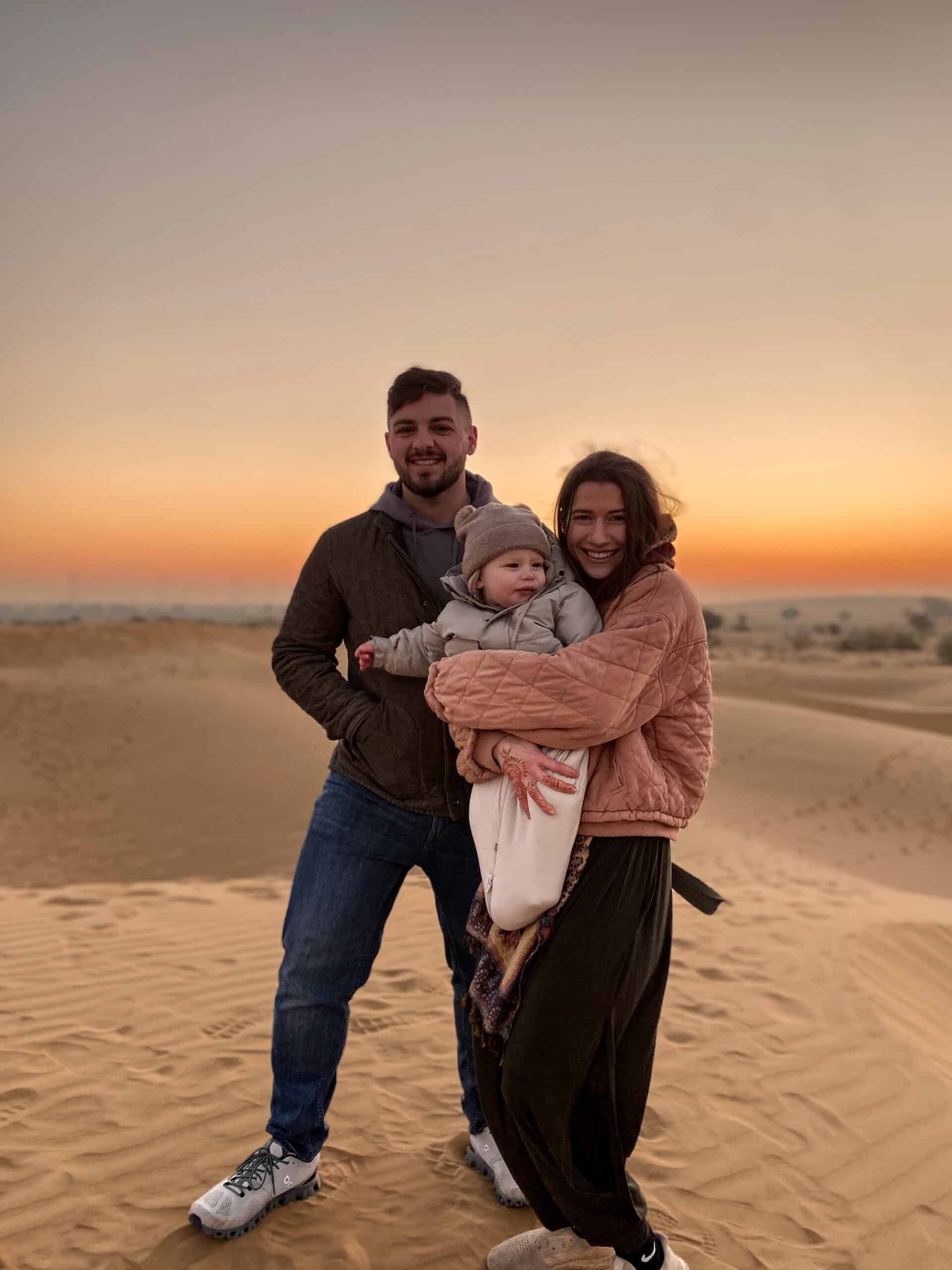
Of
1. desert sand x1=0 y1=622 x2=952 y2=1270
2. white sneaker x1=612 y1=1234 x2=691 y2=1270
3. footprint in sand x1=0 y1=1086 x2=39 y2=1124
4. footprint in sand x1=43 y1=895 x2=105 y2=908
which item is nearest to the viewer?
white sneaker x1=612 y1=1234 x2=691 y2=1270

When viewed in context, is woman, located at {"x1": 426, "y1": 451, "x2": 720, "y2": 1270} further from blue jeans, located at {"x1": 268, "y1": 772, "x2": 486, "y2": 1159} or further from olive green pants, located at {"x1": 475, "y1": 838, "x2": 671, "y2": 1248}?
blue jeans, located at {"x1": 268, "y1": 772, "x2": 486, "y2": 1159}

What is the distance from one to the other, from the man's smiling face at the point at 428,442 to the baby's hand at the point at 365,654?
571mm

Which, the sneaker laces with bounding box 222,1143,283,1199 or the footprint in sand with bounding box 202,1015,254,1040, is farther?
the footprint in sand with bounding box 202,1015,254,1040

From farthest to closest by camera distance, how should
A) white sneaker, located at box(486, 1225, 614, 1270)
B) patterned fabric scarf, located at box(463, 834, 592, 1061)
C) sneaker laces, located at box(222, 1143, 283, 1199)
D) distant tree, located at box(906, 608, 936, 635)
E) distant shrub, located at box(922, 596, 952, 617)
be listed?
distant shrub, located at box(922, 596, 952, 617) → distant tree, located at box(906, 608, 936, 635) → sneaker laces, located at box(222, 1143, 283, 1199) → white sneaker, located at box(486, 1225, 614, 1270) → patterned fabric scarf, located at box(463, 834, 592, 1061)

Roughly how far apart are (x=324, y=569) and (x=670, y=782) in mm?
1439

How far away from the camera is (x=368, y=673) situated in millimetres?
3328

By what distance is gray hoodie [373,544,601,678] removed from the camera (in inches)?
106

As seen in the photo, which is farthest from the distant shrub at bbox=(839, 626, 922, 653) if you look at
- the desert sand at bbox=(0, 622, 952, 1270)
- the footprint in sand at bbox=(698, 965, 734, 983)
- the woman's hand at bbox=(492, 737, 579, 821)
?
the woman's hand at bbox=(492, 737, 579, 821)

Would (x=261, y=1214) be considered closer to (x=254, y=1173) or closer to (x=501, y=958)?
(x=254, y=1173)

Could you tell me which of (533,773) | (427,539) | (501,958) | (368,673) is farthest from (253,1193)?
(427,539)

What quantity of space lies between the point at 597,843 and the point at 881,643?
4311 cm

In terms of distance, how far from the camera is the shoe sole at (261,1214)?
324 cm

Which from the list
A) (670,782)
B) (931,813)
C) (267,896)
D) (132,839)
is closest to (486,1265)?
(670,782)

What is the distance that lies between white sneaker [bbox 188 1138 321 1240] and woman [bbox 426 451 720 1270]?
3.21 ft
